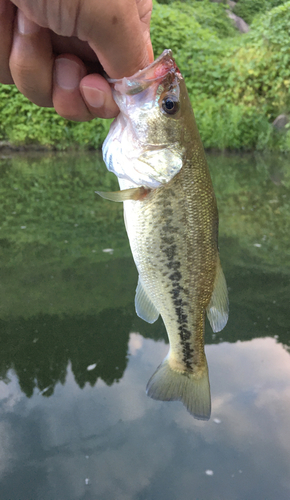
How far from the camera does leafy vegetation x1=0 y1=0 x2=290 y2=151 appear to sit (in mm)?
9375

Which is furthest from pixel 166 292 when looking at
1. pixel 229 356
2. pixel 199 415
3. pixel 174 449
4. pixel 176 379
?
pixel 229 356

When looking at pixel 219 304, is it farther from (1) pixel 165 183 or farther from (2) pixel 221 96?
(2) pixel 221 96

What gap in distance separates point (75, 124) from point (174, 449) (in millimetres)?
9252

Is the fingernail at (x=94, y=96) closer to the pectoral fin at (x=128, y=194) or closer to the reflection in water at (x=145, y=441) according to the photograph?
the pectoral fin at (x=128, y=194)

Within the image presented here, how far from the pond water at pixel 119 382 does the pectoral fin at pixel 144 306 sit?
62 cm

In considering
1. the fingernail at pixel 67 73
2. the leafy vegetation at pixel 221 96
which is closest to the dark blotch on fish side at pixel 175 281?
the fingernail at pixel 67 73

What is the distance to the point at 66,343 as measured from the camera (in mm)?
2357

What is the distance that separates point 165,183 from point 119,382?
118 centimetres

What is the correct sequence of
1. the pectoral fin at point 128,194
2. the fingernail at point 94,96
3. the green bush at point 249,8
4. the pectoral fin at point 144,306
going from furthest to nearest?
→ the green bush at point 249,8
the pectoral fin at point 144,306
the fingernail at point 94,96
the pectoral fin at point 128,194

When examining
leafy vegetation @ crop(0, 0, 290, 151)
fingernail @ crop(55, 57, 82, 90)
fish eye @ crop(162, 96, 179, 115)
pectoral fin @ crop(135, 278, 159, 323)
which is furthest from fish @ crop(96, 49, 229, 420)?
leafy vegetation @ crop(0, 0, 290, 151)

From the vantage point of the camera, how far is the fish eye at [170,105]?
1354 mm

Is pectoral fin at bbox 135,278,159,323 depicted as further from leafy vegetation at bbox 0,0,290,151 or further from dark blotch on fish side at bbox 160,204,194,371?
leafy vegetation at bbox 0,0,290,151

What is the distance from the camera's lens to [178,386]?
1.52 m

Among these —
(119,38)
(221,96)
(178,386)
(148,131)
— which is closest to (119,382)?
(178,386)
